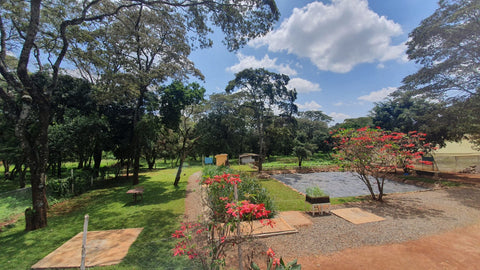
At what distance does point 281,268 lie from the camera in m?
2.33

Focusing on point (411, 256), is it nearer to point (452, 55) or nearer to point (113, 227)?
point (113, 227)

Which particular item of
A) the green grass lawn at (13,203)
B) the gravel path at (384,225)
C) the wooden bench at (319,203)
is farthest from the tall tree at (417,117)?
the green grass lawn at (13,203)

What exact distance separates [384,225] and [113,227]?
24.3 ft

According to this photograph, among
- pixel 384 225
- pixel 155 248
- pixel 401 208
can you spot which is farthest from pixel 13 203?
pixel 401 208

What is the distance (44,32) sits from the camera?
5.86 metres

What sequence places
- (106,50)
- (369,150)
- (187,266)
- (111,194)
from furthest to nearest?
(111,194) < (106,50) < (369,150) < (187,266)

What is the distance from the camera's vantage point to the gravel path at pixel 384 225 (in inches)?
149

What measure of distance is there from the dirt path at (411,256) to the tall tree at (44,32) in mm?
6814

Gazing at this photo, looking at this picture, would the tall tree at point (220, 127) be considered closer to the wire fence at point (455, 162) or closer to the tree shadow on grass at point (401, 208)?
the tree shadow on grass at point (401, 208)

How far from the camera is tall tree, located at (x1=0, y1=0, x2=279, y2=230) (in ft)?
15.1

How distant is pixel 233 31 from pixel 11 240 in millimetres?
8549

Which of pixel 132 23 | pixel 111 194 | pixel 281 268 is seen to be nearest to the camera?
pixel 281 268

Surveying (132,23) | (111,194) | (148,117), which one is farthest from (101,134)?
(132,23)

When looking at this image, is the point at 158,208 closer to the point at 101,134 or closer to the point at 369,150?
the point at 101,134
